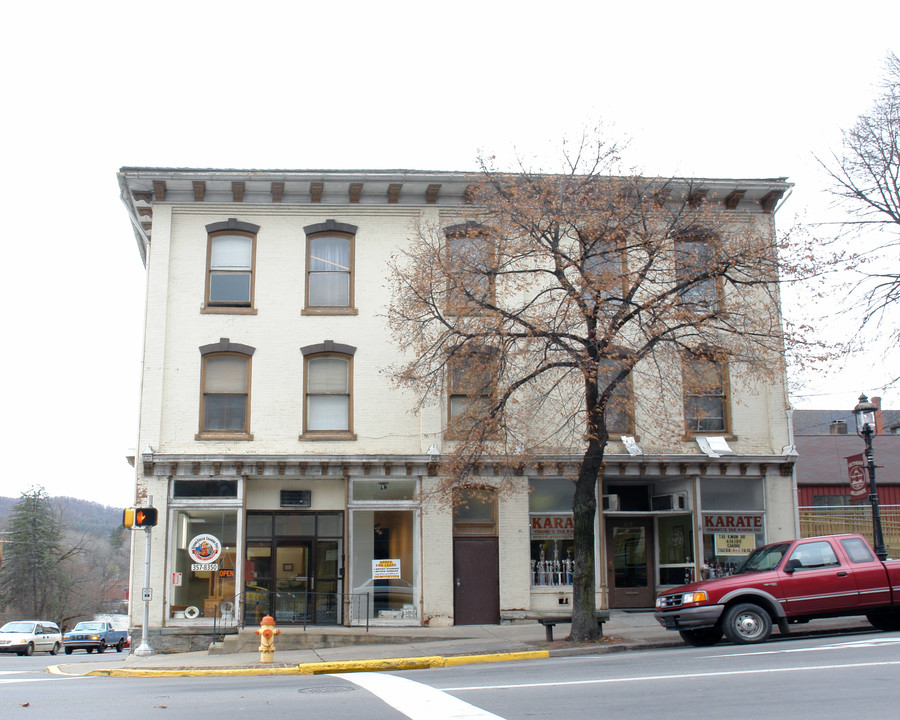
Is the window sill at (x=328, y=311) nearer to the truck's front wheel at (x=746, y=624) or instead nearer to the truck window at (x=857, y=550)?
the truck's front wheel at (x=746, y=624)

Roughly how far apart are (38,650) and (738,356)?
109 ft

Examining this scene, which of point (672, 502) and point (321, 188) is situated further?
point (672, 502)

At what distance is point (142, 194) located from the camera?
21969 mm

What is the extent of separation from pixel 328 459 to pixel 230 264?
543 cm

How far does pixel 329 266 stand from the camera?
22203 mm

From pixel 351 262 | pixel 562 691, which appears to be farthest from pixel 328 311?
pixel 562 691

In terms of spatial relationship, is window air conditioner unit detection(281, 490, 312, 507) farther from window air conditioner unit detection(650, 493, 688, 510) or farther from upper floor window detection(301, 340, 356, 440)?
window air conditioner unit detection(650, 493, 688, 510)

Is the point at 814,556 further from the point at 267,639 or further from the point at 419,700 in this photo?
the point at 267,639

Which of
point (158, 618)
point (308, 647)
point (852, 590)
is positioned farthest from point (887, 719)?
point (158, 618)

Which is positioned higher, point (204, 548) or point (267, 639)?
point (204, 548)

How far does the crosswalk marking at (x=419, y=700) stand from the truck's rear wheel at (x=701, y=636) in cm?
599

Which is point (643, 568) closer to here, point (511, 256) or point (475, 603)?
point (475, 603)

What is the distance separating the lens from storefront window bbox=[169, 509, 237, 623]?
67.6 ft

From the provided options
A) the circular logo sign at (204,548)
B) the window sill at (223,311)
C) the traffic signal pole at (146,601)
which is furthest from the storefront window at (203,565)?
the window sill at (223,311)
